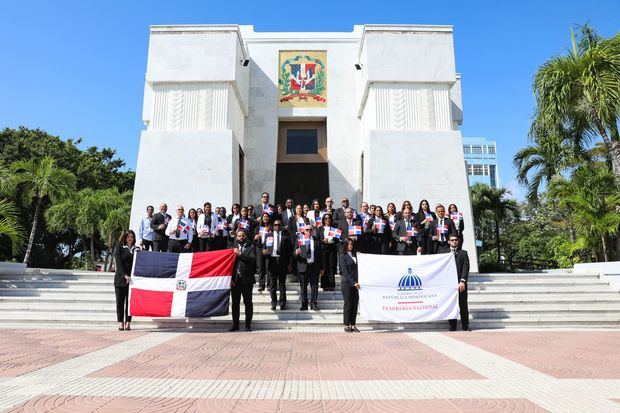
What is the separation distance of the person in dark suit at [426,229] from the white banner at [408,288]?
5.62ft

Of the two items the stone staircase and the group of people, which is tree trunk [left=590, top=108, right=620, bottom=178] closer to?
the stone staircase

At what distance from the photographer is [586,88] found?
12883mm

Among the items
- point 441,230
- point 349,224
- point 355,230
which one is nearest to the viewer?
point 355,230

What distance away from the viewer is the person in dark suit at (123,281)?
799 cm

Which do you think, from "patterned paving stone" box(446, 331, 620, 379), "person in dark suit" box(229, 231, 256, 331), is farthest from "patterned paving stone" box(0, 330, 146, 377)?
"patterned paving stone" box(446, 331, 620, 379)

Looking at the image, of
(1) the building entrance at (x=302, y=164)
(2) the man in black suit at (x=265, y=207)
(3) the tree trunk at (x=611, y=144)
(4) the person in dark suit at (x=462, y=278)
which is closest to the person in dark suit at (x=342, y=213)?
(2) the man in black suit at (x=265, y=207)

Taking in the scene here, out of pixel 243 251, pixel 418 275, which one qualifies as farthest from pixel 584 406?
pixel 243 251

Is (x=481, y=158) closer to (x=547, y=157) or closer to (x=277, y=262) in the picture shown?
(x=547, y=157)

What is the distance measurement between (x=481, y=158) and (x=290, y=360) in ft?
321

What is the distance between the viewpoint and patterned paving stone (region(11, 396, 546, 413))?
3.27 metres

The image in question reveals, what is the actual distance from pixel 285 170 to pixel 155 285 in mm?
11275

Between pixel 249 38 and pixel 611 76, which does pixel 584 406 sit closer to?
pixel 611 76

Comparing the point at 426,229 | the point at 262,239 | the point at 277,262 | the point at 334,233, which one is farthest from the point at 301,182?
the point at 277,262

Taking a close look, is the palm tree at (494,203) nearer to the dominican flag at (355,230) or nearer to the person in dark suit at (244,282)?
the dominican flag at (355,230)
